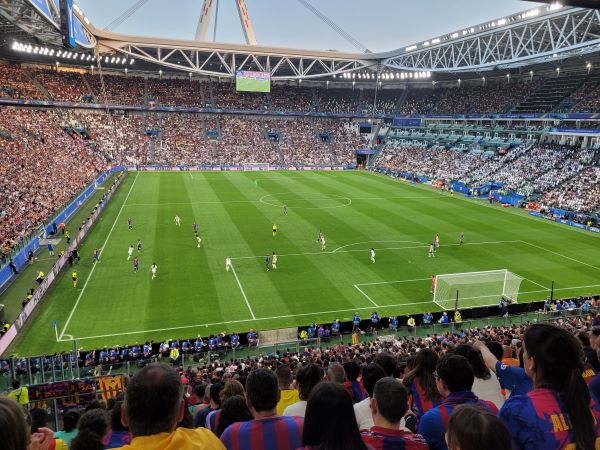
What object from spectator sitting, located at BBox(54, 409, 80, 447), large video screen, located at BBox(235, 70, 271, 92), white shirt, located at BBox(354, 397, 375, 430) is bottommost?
spectator sitting, located at BBox(54, 409, 80, 447)

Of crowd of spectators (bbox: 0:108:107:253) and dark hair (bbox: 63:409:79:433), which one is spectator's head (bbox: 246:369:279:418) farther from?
crowd of spectators (bbox: 0:108:107:253)

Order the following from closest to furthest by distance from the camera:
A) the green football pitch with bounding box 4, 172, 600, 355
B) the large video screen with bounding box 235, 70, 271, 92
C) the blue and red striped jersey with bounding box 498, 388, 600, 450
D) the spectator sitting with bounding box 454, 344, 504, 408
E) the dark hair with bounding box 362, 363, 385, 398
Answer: the blue and red striped jersey with bounding box 498, 388, 600, 450
the spectator sitting with bounding box 454, 344, 504, 408
the dark hair with bounding box 362, 363, 385, 398
the green football pitch with bounding box 4, 172, 600, 355
the large video screen with bounding box 235, 70, 271, 92

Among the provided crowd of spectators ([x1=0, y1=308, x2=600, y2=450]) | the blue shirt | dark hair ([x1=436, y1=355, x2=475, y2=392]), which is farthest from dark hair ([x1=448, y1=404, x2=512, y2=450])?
the blue shirt

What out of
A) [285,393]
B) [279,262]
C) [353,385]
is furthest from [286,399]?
[279,262]

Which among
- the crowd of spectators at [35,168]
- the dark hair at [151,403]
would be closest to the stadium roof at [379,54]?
the crowd of spectators at [35,168]

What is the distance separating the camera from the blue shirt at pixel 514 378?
5688 mm

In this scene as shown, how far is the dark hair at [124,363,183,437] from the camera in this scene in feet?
11.1

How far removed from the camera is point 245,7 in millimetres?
99312

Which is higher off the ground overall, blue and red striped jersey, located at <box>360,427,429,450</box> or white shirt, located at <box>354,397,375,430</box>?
blue and red striped jersey, located at <box>360,427,429,450</box>

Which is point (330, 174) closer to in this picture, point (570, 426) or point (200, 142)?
point (200, 142)

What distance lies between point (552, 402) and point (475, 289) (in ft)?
83.4

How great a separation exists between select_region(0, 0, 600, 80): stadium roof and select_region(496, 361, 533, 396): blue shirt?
117 feet

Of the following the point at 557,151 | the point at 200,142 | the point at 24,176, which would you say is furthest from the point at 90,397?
the point at 200,142

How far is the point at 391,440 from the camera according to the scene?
4051 millimetres
